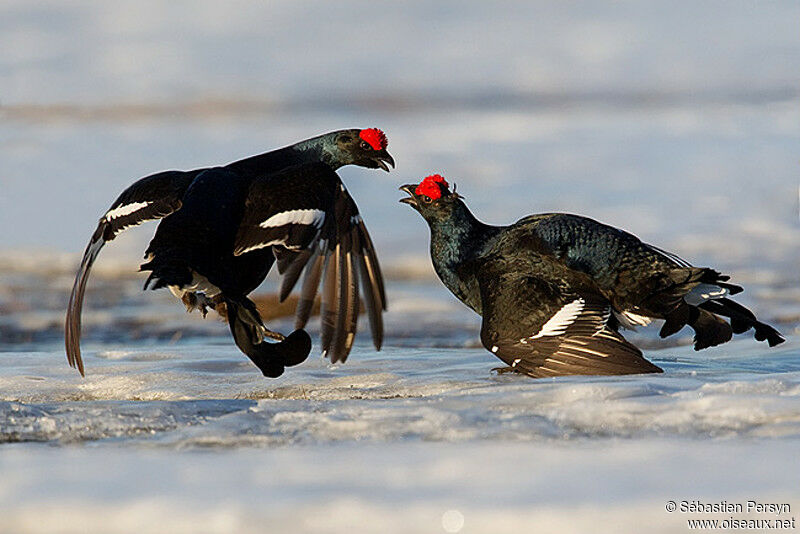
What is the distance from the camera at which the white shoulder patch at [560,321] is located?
4.43 meters

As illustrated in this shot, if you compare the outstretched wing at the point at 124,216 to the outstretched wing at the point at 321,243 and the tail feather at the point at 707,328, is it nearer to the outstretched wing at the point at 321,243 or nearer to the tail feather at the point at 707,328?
the outstretched wing at the point at 321,243

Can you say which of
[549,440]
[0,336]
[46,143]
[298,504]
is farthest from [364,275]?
[46,143]

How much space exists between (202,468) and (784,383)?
6.41 feet

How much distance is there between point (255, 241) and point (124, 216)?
501mm

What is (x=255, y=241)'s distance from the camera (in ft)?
14.8

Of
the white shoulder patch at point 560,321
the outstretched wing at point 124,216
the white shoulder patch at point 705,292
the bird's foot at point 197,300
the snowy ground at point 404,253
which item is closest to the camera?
the snowy ground at point 404,253

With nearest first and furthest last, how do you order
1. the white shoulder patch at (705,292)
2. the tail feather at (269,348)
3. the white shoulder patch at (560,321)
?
1. the tail feather at (269,348)
2. the white shoulder patch at (560,321)
3. the white shoulder patch at (705,292)

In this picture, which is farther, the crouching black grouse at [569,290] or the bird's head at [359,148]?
the bird's head at [359,148]

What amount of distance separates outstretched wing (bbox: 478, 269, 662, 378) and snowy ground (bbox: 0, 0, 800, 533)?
178 mm

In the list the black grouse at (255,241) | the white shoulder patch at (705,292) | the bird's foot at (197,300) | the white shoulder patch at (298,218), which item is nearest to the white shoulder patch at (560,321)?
the white shoulder patch at (705,292)

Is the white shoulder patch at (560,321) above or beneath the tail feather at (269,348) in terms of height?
above

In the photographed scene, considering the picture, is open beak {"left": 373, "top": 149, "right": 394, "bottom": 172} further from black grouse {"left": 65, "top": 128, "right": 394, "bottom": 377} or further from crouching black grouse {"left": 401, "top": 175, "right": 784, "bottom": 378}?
black grouse {"left": 65, "top": 128, "right": 394, "bottom": 377}

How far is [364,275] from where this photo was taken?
4.59 m

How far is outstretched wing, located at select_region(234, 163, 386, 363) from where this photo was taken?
446 centimetres
